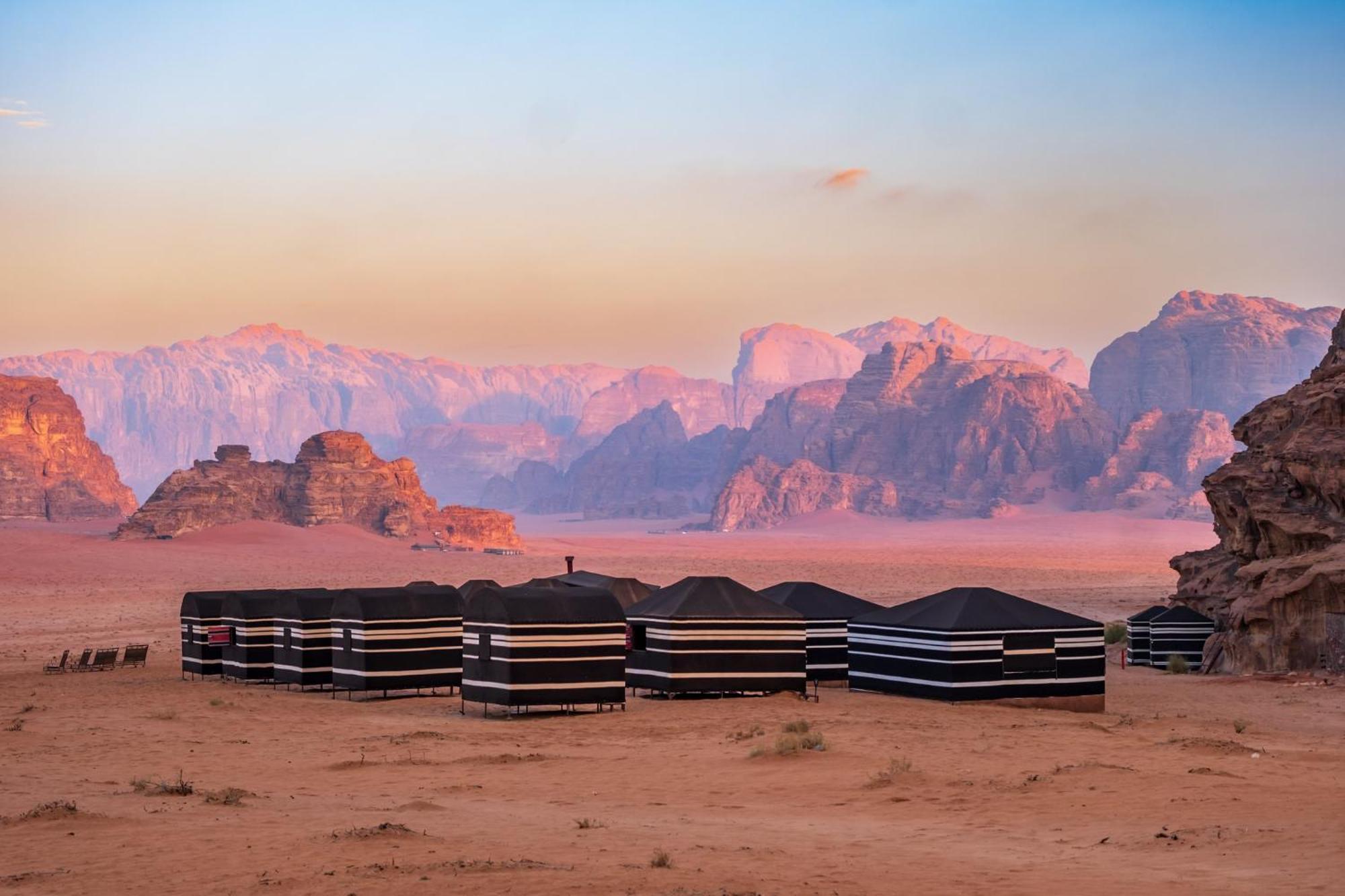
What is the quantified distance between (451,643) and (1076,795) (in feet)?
46.3

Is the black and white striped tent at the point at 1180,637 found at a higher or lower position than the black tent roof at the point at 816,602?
lower

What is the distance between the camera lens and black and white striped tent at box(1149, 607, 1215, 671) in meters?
35.0

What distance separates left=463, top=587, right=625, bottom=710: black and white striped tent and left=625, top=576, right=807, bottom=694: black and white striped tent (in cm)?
180

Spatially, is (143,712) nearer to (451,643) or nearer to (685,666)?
(451,643)

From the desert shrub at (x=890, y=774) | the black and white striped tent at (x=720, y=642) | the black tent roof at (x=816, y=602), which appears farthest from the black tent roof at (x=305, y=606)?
the desert shrub at (x=890, y=774)

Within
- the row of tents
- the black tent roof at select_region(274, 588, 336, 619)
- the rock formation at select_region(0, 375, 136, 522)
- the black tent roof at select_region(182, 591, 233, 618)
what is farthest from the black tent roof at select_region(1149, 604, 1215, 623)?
the rock formation at select_region(0, 375, 136, 522)

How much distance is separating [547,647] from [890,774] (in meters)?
7.71

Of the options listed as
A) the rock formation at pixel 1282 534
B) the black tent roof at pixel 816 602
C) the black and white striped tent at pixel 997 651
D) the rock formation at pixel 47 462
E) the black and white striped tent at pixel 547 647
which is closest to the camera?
the black and white striped tent at pixel 547 647

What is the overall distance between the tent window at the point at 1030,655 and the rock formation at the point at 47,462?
102840 millimetres

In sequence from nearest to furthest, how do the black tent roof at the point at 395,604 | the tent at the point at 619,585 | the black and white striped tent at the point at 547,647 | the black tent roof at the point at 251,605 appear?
1. the black and white striped tent at the point at 547,647
2. the black tent roof at the point at 395,604
3. the tent at the point at 619,585
4. the black tent roof at the point at 251,605

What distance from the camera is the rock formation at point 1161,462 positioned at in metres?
182

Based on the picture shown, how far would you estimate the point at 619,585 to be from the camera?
98.5 ft

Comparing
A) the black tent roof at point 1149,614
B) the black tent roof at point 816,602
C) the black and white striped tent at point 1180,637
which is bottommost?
the black and white striped tent at point 1180,637

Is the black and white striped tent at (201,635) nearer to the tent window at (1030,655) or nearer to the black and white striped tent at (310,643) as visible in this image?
the black and white striped tent at (310,643)
